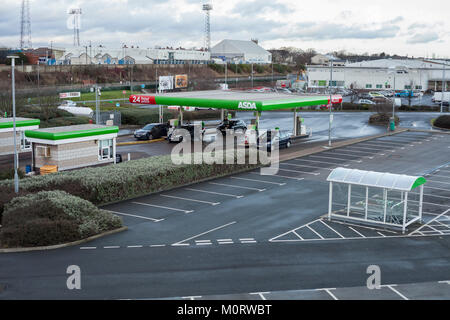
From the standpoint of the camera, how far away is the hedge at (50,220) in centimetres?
1773

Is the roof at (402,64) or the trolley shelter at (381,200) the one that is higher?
the roof at (402,64)

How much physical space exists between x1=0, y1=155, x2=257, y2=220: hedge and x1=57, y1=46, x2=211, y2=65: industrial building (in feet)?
292

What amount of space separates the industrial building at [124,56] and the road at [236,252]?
93431mm

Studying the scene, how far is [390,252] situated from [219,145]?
21988 millimetres

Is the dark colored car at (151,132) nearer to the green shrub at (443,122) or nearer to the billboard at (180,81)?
the green shrub at (443,122)

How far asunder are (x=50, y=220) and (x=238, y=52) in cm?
12924

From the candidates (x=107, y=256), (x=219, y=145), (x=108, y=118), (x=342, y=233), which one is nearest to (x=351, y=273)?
(x=342, y=233)

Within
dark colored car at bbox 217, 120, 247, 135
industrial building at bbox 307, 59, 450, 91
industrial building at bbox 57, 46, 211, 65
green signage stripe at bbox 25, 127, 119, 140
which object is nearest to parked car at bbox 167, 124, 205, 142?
dark colored car at bbox 217, 120, 247, 135

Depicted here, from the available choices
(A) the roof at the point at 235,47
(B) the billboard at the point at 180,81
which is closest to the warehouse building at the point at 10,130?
(B) the billboard at the point at 180,81

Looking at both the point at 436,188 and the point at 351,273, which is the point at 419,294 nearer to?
the point at 351,273

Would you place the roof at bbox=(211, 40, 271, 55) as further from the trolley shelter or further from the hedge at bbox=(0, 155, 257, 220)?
the trolley shelter

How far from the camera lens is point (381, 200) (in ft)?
67.9

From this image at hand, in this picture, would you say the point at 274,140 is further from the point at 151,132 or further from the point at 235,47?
the point at 235,47

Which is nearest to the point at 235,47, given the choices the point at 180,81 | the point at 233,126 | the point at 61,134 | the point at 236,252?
the point at 180,81
